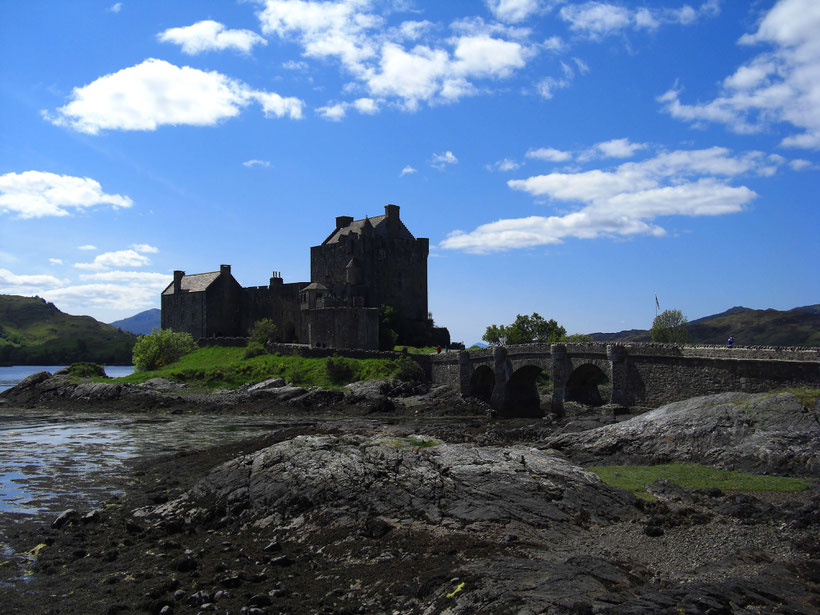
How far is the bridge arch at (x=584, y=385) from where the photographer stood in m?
49.3

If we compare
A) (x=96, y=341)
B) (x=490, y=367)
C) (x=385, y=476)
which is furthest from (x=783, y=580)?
(x=96, y=341)

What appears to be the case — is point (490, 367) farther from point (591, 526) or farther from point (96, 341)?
point (96, 341)

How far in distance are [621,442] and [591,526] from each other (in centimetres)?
1313

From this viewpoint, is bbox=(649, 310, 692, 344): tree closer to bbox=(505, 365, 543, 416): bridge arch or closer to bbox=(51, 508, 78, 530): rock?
bbox=(505, 365, 543, 416): bridge arch

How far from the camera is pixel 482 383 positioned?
6025cm

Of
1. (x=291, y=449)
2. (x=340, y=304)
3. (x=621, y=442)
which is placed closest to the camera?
(x=291, y=449)

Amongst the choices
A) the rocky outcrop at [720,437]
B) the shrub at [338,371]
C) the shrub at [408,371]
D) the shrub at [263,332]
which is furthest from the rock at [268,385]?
the rocky outcrop at [720,437]

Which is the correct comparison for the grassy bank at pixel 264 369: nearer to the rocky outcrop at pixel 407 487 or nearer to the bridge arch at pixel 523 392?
the bridge arch at pixel 523 392

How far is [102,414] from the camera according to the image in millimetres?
58812

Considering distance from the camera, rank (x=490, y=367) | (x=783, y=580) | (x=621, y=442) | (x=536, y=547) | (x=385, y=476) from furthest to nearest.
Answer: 1. (x=490, y=367)
2. (x=621, y=442)
3. (x=385, y=476)
4. (x=536, y=547)
5. (x=783, y=580)

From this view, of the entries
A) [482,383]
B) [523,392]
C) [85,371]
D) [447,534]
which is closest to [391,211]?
[482,383]

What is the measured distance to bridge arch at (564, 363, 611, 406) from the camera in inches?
1942

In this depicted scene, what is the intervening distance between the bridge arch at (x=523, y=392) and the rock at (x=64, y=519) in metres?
35.9

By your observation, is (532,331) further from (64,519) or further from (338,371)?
(64,519)
